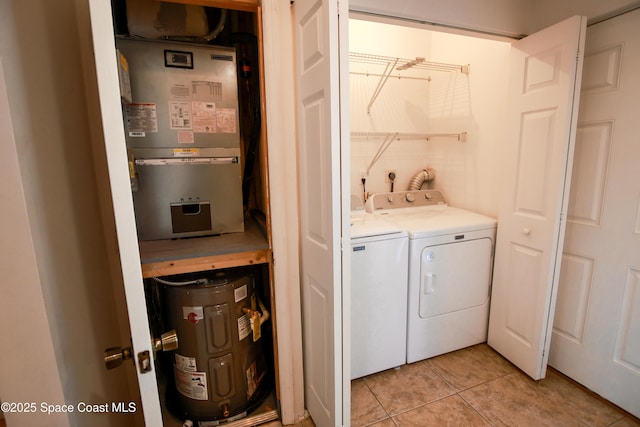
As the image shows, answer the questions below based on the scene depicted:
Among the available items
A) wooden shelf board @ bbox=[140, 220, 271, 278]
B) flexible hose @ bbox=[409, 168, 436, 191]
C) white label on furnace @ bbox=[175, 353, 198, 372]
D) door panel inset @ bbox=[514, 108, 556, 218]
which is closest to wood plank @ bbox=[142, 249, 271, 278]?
wooden shelf board @ bbox=[140, 220, 271, 278]

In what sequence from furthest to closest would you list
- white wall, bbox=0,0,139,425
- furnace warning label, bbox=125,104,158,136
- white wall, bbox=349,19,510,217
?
white wall, bbox=349,19,510,217 → furnace warning label, bbox=125,104,158,136 → white wall, bbox=0,0,139,425

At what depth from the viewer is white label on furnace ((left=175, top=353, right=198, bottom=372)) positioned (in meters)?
1.48

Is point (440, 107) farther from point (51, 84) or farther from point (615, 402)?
point (51, 84)

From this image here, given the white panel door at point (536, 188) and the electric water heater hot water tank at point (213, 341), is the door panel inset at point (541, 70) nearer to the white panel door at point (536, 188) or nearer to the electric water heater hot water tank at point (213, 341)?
the white panel door at point (536, 188)

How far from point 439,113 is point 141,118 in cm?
237

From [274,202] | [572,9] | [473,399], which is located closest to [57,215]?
[274,202]

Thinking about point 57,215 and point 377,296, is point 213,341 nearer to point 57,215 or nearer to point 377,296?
point 57,215

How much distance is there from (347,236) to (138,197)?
1053mm

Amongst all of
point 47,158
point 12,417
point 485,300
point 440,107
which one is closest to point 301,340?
point 12,417

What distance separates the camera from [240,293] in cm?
149

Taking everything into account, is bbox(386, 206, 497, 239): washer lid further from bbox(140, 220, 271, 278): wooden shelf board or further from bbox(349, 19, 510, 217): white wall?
bbox(140, 220, 271, 278): wooden shelf board

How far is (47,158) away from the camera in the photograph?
878 millimetres

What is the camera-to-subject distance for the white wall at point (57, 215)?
760mm

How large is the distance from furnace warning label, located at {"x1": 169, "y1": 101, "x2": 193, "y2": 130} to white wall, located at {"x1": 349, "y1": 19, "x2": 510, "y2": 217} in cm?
143
